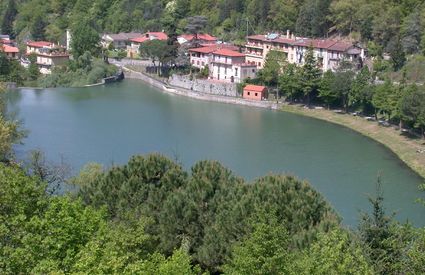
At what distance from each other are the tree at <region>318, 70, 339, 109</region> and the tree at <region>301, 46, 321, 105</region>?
40 cm

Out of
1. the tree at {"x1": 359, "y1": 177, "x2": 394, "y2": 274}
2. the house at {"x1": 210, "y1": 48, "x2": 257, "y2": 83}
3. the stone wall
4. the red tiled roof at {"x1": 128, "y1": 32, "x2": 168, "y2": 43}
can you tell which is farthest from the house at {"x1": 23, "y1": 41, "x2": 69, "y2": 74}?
the tree at {"x1": 359, "y1": 177, "x2": 394, "y2": 274}

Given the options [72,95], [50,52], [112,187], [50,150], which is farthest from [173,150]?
[50,52]

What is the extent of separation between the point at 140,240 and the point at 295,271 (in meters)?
1.60

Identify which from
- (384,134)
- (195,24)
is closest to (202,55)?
(195,24)

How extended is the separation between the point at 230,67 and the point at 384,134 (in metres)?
10.3

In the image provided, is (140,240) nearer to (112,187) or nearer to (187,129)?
(112,187)

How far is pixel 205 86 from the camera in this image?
29234mm

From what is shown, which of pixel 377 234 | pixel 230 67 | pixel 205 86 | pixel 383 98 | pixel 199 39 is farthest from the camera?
pixel 199 39

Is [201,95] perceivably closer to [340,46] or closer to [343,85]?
[340,46]

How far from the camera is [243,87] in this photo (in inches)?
1106

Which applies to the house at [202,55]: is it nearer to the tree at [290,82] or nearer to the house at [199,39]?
the house at [199,39]

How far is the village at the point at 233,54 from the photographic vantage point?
28.3 meters

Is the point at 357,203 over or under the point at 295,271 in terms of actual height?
under

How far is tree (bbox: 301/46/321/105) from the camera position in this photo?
25.6 m
